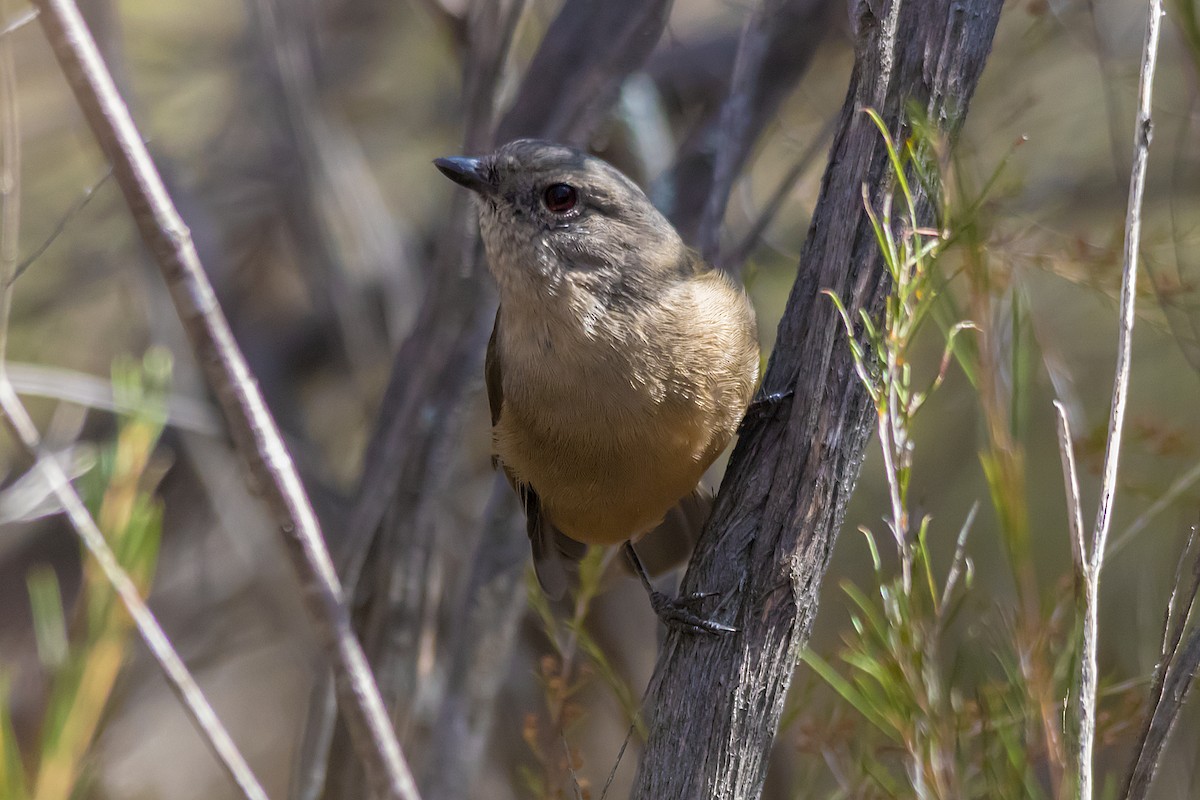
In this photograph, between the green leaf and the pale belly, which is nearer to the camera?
the green leaf

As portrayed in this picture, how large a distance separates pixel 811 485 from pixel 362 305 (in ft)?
10.3

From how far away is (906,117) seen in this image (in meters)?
2.07

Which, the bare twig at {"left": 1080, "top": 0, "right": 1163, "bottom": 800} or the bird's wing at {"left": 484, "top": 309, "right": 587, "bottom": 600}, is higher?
the bare twig at {"left": 1080, "top": 0, "right": 1163, "bottom": 800}

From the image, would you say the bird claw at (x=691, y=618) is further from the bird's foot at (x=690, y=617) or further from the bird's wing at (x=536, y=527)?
the bird's wing at (x=536, y=527)

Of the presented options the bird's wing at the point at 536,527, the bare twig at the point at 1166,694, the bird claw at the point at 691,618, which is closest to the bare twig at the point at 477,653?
the bird's wing at the point at 536,527

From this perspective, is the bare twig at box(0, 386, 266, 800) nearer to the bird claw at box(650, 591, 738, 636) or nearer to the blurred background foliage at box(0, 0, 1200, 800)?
the bird claw at box(650, 591, 738, 636)

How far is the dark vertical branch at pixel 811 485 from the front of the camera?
2.10 metres

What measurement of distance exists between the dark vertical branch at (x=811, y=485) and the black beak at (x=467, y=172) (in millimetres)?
1118

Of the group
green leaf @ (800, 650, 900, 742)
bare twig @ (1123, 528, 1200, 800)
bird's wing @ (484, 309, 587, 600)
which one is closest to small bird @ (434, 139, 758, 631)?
bird's wing @ (484, 309, 587, 600)

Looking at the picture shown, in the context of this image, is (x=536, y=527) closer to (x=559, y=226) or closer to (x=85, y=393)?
(x=559, y=226)

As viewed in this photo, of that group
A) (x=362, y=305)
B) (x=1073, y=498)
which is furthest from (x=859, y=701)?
(x=362, y=305)

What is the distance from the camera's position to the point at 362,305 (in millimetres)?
4914

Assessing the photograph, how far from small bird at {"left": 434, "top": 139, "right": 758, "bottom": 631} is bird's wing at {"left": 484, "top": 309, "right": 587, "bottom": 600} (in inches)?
4.6

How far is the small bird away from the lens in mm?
2865
